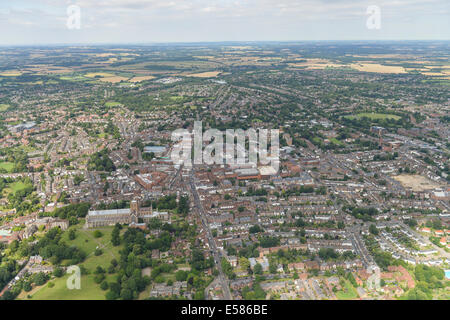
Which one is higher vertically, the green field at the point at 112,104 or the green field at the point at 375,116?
the green field at the point at 112,104

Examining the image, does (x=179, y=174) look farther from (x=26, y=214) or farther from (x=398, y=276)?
(x=398, y=276)

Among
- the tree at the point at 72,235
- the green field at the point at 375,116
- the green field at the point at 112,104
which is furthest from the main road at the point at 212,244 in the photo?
the green field at the point at 112,104

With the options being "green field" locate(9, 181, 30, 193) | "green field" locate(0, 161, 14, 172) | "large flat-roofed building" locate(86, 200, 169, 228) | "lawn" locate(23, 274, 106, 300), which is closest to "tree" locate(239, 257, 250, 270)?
"large flat-roofed building" locate(86, 200, 169, 228)

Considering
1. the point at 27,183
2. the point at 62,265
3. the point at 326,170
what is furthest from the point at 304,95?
the point at 62,265

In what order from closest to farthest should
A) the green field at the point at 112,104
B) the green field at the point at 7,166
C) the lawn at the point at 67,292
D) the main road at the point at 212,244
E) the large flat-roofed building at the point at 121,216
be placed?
the lawn at the point at 67,292 < the main road at the point at 212,244 < the large flat-roofed building at the point at 121,216 < the green field at the point at 7,166 < the green field at the point at 112,104

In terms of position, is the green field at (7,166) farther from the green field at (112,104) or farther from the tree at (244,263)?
the green field at (112,104)

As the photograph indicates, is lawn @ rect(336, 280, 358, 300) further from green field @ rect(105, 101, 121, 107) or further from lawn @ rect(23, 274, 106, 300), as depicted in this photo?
green field @ rect(105, 101, 121, 107)

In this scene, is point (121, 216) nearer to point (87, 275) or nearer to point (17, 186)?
point (87, 275)
